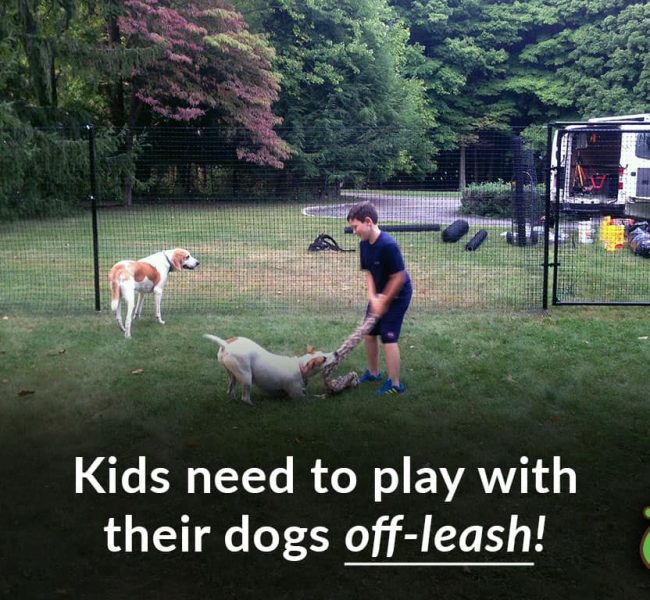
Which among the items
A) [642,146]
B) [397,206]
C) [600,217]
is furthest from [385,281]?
Answer: [642,146]

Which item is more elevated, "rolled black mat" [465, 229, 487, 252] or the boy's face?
the boy's face

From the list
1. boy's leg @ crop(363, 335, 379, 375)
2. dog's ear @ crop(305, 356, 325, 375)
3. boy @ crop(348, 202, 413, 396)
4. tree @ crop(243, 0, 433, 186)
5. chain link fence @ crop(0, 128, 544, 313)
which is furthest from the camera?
tree @ crop(243, 0, 433, 186)

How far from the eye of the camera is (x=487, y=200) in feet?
53.3

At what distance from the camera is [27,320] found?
8.37 meters

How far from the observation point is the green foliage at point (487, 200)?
44.3 ft

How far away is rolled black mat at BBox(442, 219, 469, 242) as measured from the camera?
48.1ft

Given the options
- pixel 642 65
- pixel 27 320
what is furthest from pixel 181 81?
pixel 642 65

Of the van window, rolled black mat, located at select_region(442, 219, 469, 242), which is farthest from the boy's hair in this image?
the van window

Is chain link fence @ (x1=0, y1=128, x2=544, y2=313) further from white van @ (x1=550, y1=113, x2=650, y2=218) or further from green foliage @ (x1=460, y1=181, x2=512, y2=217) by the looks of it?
white van @ (x1=550, y1=113, x2=650, y2=218)

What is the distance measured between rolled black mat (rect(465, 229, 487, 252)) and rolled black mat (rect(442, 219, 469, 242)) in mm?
458

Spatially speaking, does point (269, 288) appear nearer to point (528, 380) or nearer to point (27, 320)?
point (27, 320)

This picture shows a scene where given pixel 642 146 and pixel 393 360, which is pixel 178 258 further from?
pixel 642 146

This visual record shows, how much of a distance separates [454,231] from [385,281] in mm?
9396

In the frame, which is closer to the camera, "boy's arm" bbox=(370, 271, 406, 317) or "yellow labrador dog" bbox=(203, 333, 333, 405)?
"yellow labrador dog" bbox=(203, 333, 333, 405)
